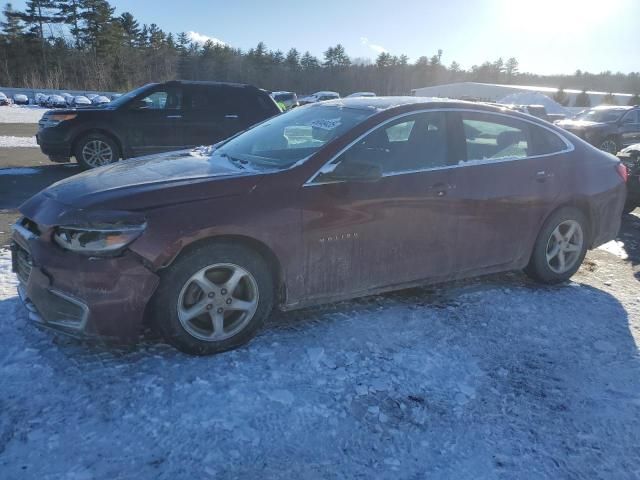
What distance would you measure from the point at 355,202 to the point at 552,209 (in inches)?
81.3

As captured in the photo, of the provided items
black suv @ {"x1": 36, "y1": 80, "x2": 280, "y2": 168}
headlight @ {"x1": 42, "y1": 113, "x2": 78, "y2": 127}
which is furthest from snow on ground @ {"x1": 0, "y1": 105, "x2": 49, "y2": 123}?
black suv @ {"x1": 36, "y1": 80, "x2": 280, "y2": 168}

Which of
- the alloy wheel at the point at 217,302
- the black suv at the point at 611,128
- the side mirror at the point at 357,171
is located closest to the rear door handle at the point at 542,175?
the side mirror at the point at 357,171

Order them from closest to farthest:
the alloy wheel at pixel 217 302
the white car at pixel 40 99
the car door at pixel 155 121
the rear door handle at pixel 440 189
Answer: the alloy wheel at pixel 217 302, the rear door handle at pixel 440 189, the car door at pixel 155 121, the white car at pixel 40 99

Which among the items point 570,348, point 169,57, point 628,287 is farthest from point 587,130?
point 169,57

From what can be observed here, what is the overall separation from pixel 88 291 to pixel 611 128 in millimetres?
18002

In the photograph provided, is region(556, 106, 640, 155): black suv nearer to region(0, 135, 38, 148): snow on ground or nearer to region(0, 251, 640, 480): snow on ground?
region(0, 251, 640, 480): snow on ground

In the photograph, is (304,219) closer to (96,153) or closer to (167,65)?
(96,153)

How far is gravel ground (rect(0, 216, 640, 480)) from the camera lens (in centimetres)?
236

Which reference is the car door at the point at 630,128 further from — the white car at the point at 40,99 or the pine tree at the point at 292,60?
the pine tree at the point at 292,60

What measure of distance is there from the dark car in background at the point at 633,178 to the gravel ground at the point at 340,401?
16.2ft

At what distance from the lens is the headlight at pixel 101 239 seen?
2873 millimetres

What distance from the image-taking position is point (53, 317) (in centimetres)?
297

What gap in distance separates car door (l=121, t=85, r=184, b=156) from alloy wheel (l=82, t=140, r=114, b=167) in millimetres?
435

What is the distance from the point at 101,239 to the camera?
288cm
